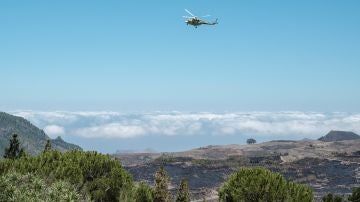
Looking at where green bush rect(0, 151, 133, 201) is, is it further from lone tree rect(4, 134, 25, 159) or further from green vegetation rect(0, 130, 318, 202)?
lone tree rect(4, 134, 25, 159)

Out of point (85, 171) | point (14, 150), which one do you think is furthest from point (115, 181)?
point (14, 150)

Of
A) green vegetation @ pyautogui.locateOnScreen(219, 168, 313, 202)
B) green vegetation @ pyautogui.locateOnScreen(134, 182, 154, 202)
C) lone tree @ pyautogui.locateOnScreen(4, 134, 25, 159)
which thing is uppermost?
lone tree @ pyautogui.locateOnScreen(4, 134, 25, 159)

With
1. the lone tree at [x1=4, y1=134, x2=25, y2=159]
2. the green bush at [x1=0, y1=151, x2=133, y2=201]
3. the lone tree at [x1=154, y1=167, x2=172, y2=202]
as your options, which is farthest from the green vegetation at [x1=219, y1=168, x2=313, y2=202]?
the lone tree at [x1=4, y1=134, x2=25, y2=159]

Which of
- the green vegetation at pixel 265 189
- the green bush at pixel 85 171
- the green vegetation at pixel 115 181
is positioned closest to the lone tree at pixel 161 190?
the green vegetation at pixel 115 181

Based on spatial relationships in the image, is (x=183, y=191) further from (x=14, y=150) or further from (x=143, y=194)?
(x=14, y=150)

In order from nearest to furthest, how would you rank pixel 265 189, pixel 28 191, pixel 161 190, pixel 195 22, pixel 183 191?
pixel 28 191 → pixel 265 189 → pixel 161 190 → pixel 183 191 → pixel 195 22

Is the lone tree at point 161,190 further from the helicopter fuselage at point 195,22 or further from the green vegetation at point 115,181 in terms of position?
the helicopter fuselage at point 195,22
